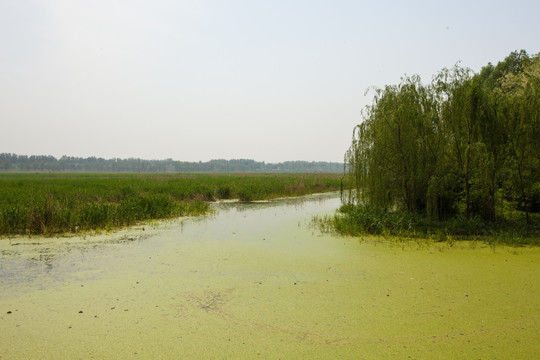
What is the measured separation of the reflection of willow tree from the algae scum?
2.34 meters

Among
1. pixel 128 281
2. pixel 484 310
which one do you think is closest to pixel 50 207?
pixel 128 281

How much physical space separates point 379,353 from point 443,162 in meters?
7.41

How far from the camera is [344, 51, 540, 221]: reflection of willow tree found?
914 cm

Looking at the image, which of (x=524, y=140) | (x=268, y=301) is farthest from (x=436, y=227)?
(x=268, y=301)

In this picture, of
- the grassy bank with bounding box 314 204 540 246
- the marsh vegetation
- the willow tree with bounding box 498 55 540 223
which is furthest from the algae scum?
the willow tree with bounding box 498 55 540 223

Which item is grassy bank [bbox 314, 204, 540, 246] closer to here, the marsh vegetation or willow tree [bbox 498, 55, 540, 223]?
the marsh vegetation

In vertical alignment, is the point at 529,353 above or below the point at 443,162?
below

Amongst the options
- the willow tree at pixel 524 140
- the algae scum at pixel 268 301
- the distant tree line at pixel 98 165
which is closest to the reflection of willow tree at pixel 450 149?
the willow tree at pixel 524 140

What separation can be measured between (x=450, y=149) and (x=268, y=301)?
280 inches

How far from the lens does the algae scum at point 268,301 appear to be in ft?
11.2

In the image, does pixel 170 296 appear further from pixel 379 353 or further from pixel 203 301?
pixel 379 353

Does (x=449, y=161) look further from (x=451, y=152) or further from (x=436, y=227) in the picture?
(x=436, y=227)

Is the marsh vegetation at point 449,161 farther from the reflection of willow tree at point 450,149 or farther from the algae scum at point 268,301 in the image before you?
the algae scum at point 268,301

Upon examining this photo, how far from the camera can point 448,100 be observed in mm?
9711
